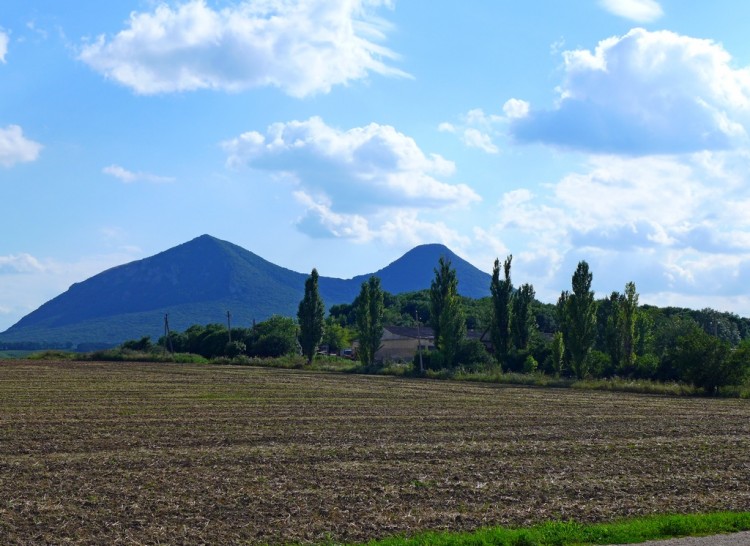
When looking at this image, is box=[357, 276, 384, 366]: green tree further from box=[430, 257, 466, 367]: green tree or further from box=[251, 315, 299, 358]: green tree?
box=[251, 315, 299, 358]: green tree

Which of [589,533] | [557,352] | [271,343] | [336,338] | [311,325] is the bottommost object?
[589,533]

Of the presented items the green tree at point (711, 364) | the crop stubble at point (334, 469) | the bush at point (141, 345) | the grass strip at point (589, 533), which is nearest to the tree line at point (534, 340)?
the green tree at point (711, 364)

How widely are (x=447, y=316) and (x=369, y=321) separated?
489 inches

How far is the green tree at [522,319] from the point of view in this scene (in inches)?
3039

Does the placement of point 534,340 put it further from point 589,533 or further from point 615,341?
point 589,533

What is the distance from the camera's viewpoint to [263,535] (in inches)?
491

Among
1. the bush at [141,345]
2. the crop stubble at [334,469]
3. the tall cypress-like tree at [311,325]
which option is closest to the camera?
the crop stubble at [334,469]

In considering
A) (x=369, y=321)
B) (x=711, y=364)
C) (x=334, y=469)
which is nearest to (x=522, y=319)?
(x=369, y=321)

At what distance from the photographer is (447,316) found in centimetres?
7756

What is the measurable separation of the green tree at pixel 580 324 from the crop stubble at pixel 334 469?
98.8ft

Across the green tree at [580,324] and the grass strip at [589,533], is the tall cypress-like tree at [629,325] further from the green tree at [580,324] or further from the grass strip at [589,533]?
the grass strip at [589,533]

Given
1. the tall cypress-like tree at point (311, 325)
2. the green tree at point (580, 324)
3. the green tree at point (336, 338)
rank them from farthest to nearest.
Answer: the green tree at point (336, 338)
the tall cypress-like tree at point (311, 325)
the green tree at point (580, 324)

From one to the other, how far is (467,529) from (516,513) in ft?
4.67

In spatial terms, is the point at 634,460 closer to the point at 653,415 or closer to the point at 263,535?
the point at 263,535
